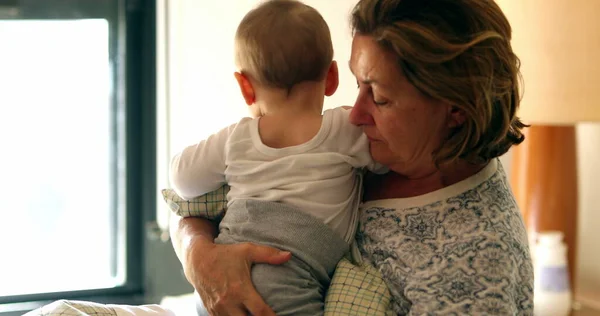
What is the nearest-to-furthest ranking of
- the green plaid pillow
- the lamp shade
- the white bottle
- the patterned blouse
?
1. the patterned blouse
2. the green plaid pillow
3. the lamp shade
4. the white bottle

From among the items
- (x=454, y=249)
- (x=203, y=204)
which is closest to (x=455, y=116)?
(x=454, y=249)

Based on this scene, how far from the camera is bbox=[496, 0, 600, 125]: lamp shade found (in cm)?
160

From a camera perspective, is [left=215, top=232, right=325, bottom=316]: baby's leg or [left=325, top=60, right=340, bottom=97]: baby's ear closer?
[left=215, top=232, right=325, bottom=316]: baby's leg

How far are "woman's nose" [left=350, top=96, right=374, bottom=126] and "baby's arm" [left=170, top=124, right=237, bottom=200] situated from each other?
207mm

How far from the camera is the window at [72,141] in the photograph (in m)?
2.53

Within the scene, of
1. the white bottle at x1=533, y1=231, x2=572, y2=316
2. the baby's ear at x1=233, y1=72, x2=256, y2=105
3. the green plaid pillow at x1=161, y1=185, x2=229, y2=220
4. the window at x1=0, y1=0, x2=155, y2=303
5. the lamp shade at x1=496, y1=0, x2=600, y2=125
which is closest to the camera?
the baby's ear at x1=233, y1=72, x2=256, y2=105

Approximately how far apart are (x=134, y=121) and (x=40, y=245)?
0.54 meters

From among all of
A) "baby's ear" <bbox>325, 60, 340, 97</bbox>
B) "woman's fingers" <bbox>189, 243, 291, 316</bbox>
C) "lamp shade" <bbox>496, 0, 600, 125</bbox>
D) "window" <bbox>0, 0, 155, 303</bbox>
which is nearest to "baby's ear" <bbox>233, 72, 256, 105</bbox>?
"baby's ear" <bbox>325, 60, 340, 97</bbox>

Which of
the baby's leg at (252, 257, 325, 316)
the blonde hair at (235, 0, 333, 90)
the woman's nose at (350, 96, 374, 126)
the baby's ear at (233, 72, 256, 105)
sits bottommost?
the baby's leg at (252, 257, 325, 316)

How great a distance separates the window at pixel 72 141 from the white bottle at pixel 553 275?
138cm

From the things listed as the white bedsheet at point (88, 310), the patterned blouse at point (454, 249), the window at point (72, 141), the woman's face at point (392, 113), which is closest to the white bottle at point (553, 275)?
the patterned blouse at point (454, 249)

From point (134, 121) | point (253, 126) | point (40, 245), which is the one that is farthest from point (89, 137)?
point (253, 126)

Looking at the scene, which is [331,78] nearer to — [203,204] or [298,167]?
[298,167]

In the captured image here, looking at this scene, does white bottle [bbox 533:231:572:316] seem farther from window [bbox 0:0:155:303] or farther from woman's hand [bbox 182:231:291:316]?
window [bbox 0:0:155:303]
